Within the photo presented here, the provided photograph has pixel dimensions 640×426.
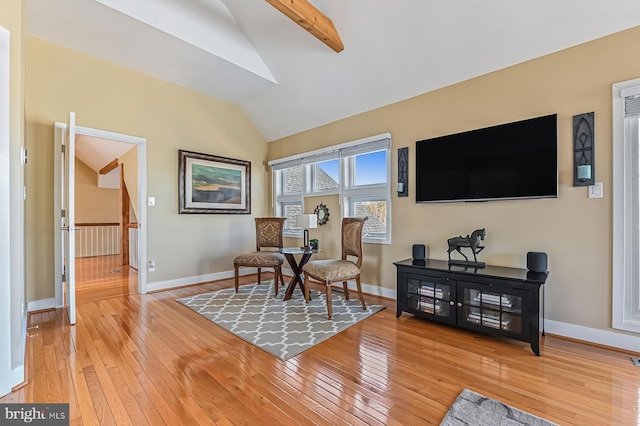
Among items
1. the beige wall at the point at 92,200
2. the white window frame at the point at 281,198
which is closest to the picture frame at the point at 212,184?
the white window frame at the point at 281,198

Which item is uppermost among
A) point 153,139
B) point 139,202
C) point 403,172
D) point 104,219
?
point 153,139

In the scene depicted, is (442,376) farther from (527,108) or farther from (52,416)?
(527,108)

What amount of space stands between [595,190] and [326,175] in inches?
122

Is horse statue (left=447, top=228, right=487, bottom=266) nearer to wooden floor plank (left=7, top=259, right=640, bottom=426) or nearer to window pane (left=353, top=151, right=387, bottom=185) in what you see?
wooden floor plank (left=7, top=259, right=640, bottom=426)

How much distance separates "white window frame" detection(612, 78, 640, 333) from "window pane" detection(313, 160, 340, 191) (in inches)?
115

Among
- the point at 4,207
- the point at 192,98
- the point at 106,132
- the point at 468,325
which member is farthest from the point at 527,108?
the point at 106,132

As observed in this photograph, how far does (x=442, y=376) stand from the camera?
1905mm

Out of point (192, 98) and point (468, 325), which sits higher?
point (192, 98)

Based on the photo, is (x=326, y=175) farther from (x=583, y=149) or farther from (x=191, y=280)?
(x=583, y=149)

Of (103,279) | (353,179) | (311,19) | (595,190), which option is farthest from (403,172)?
(103,279)

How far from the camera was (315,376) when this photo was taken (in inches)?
74.9

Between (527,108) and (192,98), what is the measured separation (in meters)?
4.41

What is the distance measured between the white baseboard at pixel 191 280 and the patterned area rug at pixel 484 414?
3.93m

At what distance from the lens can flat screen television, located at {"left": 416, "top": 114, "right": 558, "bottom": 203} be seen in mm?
2557
